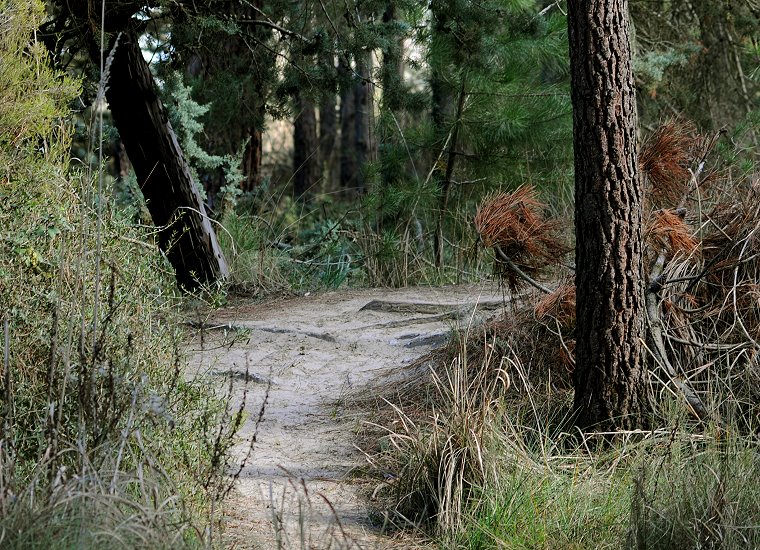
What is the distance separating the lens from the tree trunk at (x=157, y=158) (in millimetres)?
8258

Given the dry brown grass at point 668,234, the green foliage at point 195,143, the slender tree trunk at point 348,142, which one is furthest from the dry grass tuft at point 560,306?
the slender tree trunk at point 348,142

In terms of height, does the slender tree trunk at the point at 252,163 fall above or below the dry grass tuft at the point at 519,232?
above

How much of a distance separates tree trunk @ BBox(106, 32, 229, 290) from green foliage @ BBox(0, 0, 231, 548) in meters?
3.64

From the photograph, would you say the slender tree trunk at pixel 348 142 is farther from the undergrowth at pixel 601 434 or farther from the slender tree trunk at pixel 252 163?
the undergrowth at pixel 601 434

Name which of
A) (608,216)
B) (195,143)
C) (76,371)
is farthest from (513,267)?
(195,143)

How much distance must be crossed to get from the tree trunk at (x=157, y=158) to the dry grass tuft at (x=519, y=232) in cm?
340

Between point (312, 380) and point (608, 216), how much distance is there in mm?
2532

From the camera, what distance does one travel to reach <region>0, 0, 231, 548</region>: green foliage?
311 cm

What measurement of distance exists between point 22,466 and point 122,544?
106 centimetres

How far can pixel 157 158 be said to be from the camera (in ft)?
28.1

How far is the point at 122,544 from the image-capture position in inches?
115

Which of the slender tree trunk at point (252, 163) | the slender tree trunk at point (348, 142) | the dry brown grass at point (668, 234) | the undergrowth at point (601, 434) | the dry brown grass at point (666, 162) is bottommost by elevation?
the undergrowth at point (601, 434)

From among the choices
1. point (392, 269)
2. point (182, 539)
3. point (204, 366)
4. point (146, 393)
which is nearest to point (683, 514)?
point (182, 539)

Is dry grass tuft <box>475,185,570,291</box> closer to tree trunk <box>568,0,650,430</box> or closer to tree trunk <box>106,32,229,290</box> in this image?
tree trunk <box>568,0,650,430</box>
